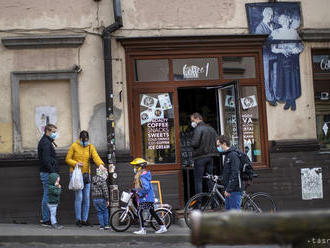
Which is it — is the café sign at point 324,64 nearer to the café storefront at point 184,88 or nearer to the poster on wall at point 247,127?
the café storefront at point 184,88

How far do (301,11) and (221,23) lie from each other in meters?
1.76

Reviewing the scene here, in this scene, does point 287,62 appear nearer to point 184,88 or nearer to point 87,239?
point 184,88

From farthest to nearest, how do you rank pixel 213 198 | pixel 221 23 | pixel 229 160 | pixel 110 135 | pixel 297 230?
pixel 221 23 → pixel 110 135 → pixel 213 198 → pixel 229 160 → pixel 297 230

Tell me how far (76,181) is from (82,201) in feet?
2.14

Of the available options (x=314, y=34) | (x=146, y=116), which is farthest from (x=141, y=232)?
(x=314, y=34)

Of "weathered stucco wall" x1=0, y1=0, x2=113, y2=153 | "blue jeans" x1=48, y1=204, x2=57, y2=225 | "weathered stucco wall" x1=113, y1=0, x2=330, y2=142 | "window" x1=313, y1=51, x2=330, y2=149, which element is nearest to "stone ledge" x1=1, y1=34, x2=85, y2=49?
"weathered stucco wall" x1=0, y1=0, x2=113, y2=153

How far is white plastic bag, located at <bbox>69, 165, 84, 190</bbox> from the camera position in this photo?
10930mm

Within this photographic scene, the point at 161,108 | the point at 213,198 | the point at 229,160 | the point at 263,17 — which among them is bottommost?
the point at 213,198

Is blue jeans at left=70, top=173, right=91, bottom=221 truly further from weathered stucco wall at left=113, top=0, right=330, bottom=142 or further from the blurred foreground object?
the blurred foreground object

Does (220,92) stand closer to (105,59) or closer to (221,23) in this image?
(221,23)

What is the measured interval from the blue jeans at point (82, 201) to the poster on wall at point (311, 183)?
14.5 ft

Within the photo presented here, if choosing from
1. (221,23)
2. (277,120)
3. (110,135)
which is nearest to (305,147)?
(277,120)

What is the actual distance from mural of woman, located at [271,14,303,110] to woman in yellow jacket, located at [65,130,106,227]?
4022 millimetres

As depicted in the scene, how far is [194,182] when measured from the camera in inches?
474
